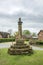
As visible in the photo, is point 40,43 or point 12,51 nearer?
point 12,51

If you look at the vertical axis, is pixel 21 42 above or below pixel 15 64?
above

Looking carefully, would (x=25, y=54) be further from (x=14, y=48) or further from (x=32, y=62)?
(x=32, y=62)

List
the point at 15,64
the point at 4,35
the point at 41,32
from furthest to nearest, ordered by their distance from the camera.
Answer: the point at 4,35, the point at 41,32, the point at 15,64

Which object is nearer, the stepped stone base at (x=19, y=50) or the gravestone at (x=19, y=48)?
the stepped stone base at (x=19, y=50)

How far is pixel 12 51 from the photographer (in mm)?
23000

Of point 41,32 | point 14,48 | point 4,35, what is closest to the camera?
point 14,48

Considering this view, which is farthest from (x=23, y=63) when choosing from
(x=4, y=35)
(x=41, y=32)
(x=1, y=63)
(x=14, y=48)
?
(x=4, y=35)

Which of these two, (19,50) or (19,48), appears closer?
(19,50)

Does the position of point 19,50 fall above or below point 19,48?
below

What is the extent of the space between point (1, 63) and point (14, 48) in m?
7.17

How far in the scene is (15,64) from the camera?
1678cm

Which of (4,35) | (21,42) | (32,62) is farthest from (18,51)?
(4,35)

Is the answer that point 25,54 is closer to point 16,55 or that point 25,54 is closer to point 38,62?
point 16,55

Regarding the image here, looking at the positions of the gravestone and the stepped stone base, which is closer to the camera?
the stepped stone base
